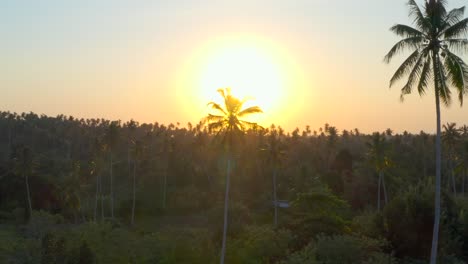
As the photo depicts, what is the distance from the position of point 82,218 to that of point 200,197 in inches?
830

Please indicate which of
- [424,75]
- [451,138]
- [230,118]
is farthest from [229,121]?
[451,138]

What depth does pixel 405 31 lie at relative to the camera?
1019 inches

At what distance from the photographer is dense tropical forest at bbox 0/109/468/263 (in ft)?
127

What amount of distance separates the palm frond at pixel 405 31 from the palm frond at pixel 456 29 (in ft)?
3.81

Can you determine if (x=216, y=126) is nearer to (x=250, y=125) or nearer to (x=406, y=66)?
(x=250, y=125)

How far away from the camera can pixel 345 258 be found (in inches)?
1346

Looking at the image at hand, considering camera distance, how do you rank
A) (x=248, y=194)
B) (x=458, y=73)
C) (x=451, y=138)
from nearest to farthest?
(x=458, y=73) → (x=451, y=138) → (x=248, y=194)

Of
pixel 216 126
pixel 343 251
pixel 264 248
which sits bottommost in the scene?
pixel 264 248

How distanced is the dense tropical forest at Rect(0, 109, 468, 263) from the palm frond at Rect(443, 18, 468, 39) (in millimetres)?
14632

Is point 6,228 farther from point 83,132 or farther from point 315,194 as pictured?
point 83,132

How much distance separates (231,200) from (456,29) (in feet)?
Result: 203

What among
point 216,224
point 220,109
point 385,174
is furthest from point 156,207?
point 220,109

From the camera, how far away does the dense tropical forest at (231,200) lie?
1518 inches

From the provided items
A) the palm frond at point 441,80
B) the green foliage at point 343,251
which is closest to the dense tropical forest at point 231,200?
the green foliage at point 343,251
